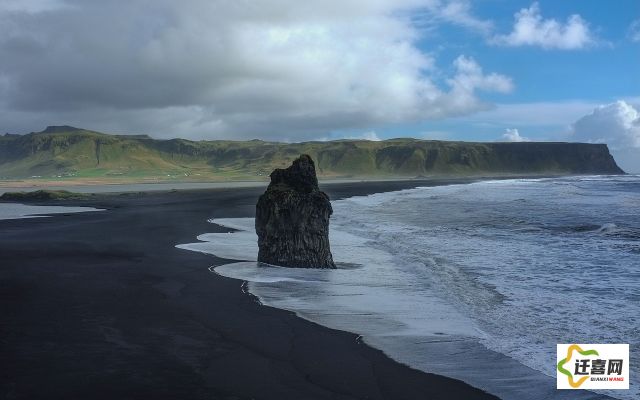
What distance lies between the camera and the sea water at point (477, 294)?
9742mm

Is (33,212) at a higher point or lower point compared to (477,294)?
lower

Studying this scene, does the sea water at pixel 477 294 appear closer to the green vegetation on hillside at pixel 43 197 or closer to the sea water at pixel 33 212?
the sea water at pixel 33 212

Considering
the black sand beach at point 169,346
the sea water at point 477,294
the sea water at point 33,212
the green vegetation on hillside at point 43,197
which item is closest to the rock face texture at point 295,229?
the sea water at point 477,294

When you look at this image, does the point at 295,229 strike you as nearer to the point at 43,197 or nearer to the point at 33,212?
the point at 33,212

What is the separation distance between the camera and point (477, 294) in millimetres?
15047

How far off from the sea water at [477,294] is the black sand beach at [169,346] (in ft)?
3.06

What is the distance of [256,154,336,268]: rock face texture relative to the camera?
19.7 meters

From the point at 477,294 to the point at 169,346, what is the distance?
8.94 meters

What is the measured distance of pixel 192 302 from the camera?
45.3 ft

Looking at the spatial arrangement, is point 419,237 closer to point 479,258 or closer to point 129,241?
point 479,258

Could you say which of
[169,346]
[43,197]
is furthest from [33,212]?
[169,346]

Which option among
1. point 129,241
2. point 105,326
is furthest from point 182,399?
point 129,241

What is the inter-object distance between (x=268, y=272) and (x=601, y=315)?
34.3 ft

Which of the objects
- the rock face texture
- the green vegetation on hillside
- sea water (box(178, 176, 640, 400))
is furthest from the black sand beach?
the green vegetation on hillside
